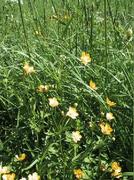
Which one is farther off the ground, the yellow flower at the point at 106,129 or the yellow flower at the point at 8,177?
the yellow flower at the point at 106,129

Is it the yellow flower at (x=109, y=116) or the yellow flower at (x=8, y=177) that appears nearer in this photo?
the yellow flower at (x=8, y=177)

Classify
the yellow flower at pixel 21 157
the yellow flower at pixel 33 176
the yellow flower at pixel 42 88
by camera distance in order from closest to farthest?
the yellow flower at pixel 33 176 < the yellow flower at pixel 21 157 < the yellow flower at pixel 42 88

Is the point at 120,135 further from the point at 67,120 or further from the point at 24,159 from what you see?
the point at 24,159

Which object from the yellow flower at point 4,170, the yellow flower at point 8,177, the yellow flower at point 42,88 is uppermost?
the yellow flower at point 42,88

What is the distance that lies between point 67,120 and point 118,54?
549mm

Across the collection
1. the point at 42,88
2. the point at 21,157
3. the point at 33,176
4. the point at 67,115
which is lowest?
the point at 33,176

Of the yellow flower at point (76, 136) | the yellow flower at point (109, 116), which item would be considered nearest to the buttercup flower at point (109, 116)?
the yellow flower at point (109, 116)

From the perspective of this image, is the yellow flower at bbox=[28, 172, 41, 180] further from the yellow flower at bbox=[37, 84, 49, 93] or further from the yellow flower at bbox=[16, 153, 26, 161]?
the yellow flower at bbox=[37, 84, 49, 93]

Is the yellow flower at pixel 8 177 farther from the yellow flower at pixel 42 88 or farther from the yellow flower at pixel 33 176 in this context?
the yellow flower at pixel 42 88

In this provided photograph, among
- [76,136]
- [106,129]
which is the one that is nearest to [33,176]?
[76,136]

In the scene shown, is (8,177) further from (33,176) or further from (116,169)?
(116,169)

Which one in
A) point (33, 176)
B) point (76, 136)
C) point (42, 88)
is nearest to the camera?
point (33, 176)

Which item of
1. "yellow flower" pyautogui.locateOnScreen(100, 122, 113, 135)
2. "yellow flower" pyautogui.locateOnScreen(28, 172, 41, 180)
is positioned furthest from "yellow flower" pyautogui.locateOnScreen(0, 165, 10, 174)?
"yellow flower" pyautogui.locateOnScreen(100, 122, 113, 135)

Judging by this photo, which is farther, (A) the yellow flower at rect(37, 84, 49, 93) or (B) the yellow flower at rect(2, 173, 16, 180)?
(A) the yellow flower at rect(37, 84, 49, 93)
